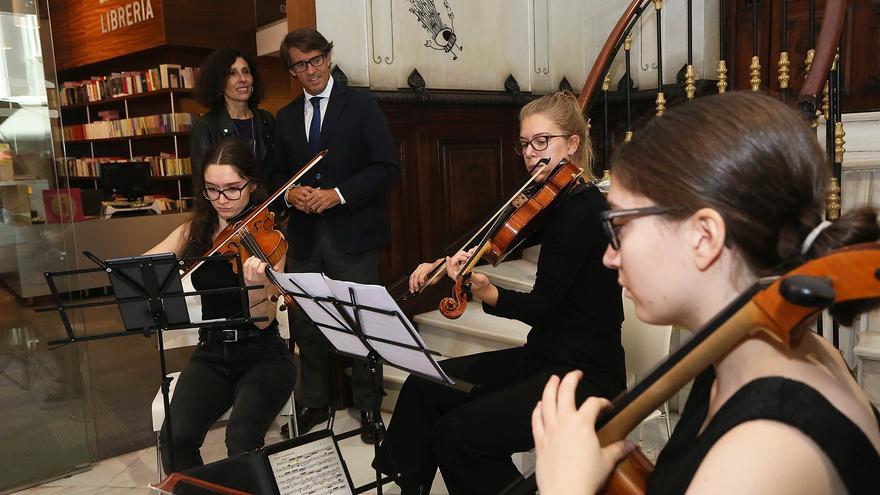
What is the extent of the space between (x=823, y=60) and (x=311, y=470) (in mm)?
2065

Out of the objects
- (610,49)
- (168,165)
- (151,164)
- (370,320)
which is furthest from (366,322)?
(151,164)

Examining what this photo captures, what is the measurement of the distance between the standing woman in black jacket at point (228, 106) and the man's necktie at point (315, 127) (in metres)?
0.25

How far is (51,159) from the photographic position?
113 inches

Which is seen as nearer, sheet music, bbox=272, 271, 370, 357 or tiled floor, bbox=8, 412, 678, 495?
sheet music, bbox=272, 271, 370, 357

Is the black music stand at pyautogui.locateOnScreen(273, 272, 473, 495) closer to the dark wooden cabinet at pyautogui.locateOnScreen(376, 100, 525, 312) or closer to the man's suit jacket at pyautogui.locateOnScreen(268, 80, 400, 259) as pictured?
the man's suit jacket at pyautogui.locateOnScreen(268, 80, 400, 259)

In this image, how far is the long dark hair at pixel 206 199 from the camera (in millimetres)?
2389

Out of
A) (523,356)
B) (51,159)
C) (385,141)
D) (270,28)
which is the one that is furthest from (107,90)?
(523,356)

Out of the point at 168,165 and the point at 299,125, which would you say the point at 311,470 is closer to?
the point at 299,125

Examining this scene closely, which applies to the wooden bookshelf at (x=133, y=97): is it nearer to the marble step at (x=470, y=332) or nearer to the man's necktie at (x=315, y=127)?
the man's necktie at (x=315, y=127)

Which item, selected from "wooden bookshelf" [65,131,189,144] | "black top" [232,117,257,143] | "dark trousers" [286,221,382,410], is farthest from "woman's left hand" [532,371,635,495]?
"wooden bookshelf" [65,131,189,144]

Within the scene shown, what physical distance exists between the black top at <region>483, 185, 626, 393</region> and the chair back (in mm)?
310

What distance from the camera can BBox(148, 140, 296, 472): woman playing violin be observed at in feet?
6.92

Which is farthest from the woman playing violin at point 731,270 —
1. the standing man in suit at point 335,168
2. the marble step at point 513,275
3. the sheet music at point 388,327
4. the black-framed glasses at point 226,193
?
the marble step at point 513,275

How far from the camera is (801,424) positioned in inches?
28.7
